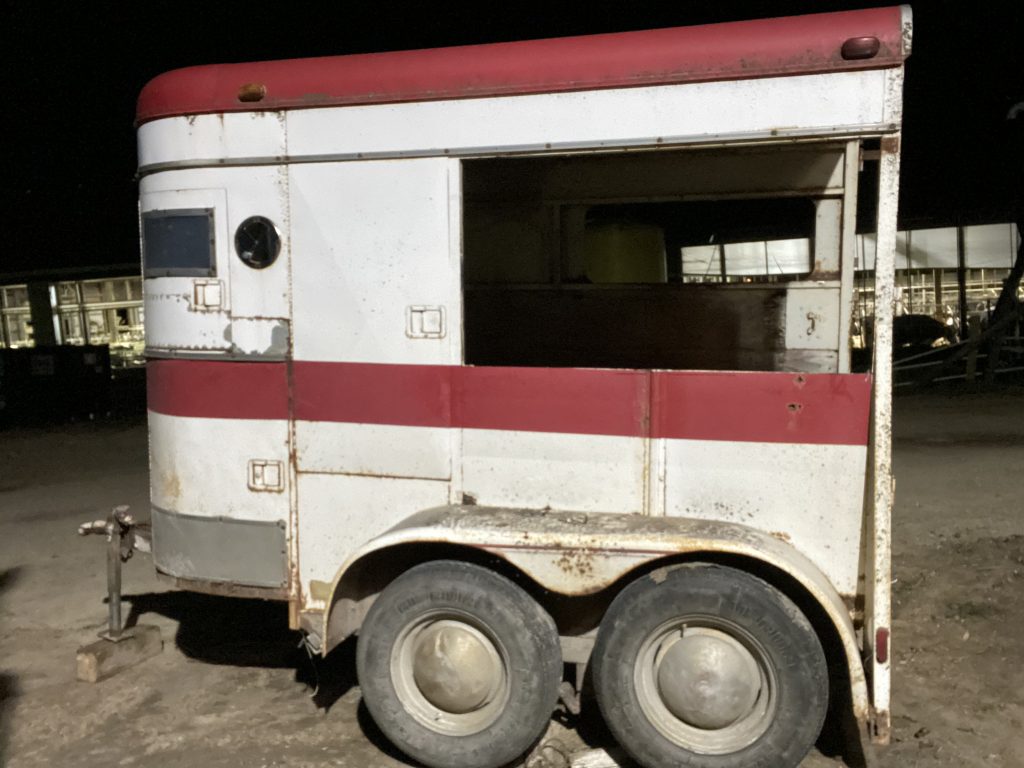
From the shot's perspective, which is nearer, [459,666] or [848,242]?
[459,666]

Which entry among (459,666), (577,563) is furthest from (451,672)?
(577,563)

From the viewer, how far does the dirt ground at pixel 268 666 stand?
146 inches

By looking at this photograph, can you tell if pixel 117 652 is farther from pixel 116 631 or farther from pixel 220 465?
pixel 220 465

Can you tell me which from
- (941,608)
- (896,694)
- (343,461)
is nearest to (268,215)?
(343,461)

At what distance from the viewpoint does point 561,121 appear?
10.8 feet

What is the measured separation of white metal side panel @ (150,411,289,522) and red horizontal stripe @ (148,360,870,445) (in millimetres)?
68

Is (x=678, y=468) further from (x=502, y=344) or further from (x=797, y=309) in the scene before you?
(x=502, y=344)

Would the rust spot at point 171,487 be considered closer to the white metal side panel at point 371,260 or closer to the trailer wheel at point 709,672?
the white metal side panel at point 371,260

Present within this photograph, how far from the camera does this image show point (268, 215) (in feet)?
11.8

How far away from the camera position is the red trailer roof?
9.92 feet

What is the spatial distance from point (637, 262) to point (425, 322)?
2123mm

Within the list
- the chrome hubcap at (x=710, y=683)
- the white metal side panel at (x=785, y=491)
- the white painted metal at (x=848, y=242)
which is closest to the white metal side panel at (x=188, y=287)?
the white metal side panel at (x=785, y=491)

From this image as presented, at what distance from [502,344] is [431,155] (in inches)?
76.2

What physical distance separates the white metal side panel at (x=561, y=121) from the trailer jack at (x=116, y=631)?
6.37 ft
